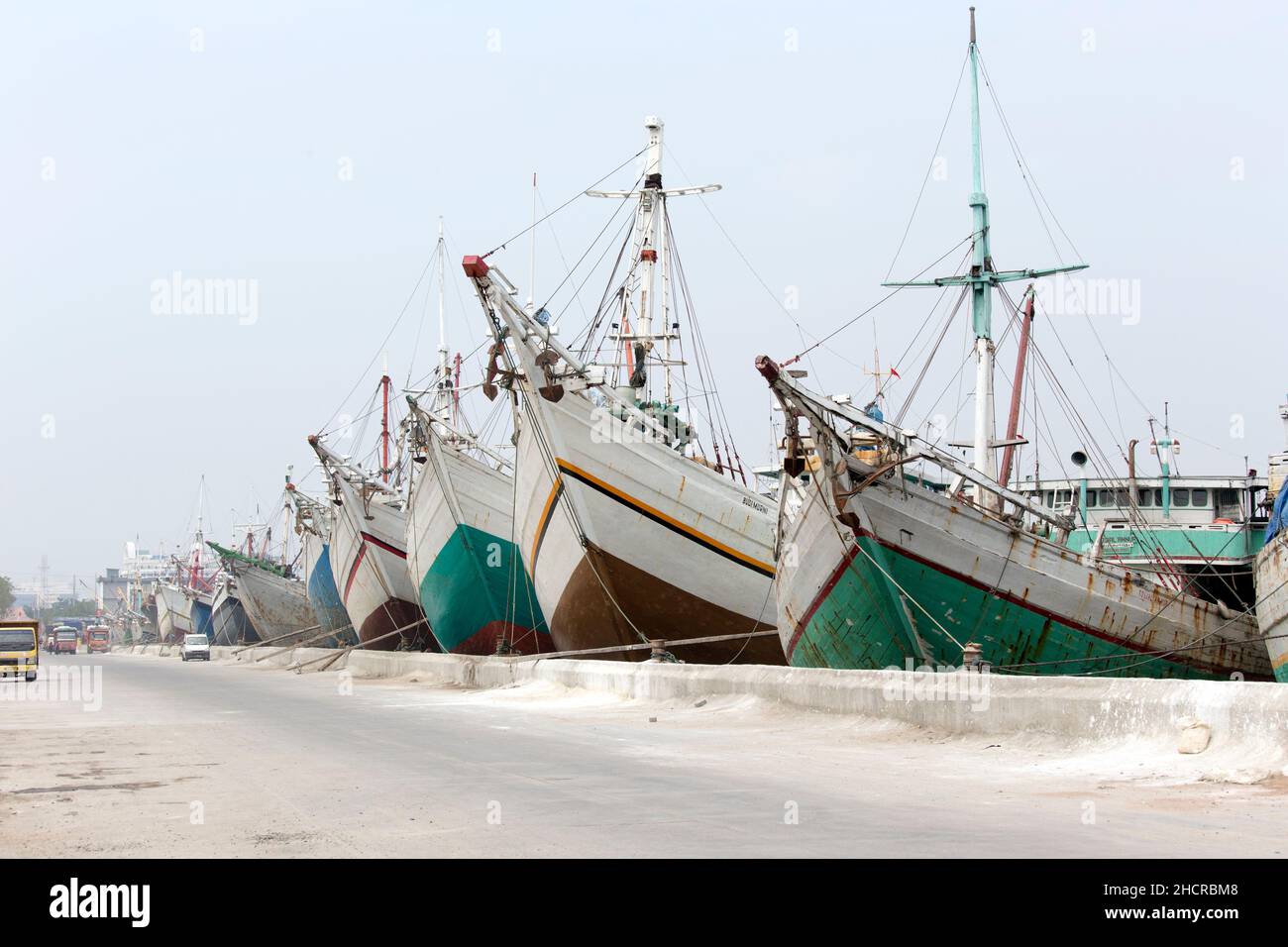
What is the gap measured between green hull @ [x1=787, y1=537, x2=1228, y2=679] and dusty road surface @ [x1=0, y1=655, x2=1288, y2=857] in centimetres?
355

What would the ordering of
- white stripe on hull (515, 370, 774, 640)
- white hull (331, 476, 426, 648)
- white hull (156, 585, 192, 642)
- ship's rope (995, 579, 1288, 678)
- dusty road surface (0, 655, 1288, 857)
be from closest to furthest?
dusty road surface (0, 655, 1288, 857) < ship's rope (995, 579, 1288, 678) < white stripe on hull (515, 370, 774, 640) < white hull (331, 476, 426, 648) < white hull (156, 585, 192, 642)

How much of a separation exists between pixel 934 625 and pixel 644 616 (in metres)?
8.52

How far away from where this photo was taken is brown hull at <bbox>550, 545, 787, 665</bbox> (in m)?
25.8

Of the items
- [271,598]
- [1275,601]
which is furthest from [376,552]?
[271,598]

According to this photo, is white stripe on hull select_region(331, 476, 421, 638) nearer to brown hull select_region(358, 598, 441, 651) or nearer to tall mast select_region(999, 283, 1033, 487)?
brown hull select_region(358, 598, 441, 651)

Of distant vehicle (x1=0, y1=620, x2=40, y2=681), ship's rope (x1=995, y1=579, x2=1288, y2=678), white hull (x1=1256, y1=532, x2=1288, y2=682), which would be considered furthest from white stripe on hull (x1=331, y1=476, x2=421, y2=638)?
white hull (x1=1256, y1=532, x2=1288, y2=682)

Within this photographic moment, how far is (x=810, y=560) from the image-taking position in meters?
20.3

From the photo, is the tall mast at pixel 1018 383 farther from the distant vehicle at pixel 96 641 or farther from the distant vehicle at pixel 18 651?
the distant vehicle at pixel 96 641

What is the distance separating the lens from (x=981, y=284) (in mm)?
26938

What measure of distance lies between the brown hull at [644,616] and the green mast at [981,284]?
17.7 ft

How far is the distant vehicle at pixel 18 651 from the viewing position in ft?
121

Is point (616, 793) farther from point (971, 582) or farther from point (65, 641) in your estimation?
point (65, 641)
